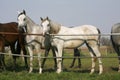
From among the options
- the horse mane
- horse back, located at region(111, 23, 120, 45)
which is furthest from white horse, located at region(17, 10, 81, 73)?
horse back, located at region(111, 23, 120, 45)

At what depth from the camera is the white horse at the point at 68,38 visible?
1074 cm

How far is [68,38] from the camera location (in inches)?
438

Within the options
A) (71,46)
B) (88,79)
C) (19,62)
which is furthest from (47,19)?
(19,62)

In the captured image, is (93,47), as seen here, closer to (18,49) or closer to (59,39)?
(59,39)

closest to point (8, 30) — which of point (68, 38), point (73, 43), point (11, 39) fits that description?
point (11, 39)

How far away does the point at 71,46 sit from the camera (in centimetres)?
1121

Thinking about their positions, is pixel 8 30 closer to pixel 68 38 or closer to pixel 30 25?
pixel 30 25

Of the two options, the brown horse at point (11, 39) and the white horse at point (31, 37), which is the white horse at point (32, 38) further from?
the brown horse at point (11, 39)

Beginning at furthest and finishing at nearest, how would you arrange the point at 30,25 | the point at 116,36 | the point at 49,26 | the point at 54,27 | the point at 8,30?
the point at 8,30 < the point at 116,36 < the point at 30,25 < the point at 54,27 < the point at 49,26

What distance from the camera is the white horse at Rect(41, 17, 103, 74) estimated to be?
35.2ft

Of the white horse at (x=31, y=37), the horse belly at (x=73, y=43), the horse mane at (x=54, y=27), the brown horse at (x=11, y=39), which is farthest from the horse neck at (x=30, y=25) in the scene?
the horse belly at (x=73, y=43)

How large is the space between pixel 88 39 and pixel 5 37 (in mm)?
3405

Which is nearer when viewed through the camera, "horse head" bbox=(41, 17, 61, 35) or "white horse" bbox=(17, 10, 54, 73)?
"horse head" bbox=(41, 17, 61, 35)

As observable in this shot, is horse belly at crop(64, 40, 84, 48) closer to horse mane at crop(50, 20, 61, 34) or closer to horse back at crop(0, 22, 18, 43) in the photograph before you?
horse mane at crop(50, 20, 61, 34)
